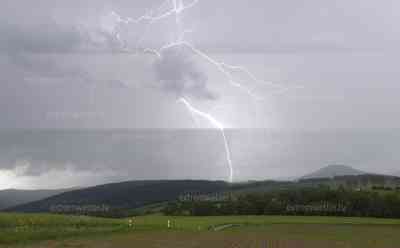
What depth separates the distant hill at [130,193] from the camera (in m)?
133

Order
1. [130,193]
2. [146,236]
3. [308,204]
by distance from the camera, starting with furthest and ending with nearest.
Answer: [130,193] < [308,204] < [146,236]

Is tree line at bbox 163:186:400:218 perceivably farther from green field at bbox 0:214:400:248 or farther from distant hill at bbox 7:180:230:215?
distant hill at bbox 7:180:230:215

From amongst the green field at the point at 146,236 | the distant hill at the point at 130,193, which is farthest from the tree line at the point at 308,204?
the distant hill at the point at 130,193

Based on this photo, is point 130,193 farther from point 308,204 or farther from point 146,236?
point 146,236

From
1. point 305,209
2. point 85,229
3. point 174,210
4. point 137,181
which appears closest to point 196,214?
point 174,210

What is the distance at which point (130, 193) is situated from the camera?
14300 centimetres

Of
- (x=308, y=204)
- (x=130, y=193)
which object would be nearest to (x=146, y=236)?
(x=308, y=204)

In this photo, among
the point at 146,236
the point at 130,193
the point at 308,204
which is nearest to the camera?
the point at 146,236

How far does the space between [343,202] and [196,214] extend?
69.8ft

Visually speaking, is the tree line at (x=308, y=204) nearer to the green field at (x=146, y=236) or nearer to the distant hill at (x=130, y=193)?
the green field at (x=146, y=236)

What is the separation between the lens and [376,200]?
7919 cm

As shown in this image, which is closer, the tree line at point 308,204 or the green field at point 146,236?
the green field at point 146,236

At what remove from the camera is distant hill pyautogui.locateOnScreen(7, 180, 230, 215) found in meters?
133

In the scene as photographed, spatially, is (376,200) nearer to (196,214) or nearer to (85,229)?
(196,214)
